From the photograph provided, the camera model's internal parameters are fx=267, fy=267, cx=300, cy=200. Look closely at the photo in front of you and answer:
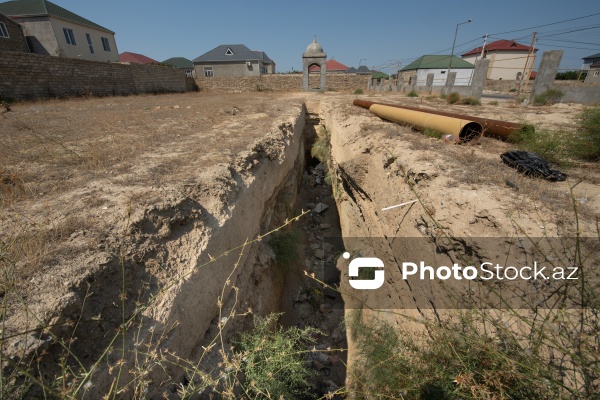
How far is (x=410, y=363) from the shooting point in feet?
7.17

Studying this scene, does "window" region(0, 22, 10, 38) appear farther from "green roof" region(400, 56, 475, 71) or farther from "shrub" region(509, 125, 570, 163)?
"green roof" region(400, 56, 475, 71)

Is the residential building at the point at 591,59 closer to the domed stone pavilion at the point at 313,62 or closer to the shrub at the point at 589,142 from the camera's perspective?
the domed stone pavilion at the point at 313,62

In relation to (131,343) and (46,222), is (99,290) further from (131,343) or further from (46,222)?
(46,222)

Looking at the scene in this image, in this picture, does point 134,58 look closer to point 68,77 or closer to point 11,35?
point 11,35

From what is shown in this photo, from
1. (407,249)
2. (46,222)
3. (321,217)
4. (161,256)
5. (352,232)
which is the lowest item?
(321,217)

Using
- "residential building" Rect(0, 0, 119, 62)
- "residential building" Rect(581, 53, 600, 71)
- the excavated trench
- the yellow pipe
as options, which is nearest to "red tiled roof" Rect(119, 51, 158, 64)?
"residential building" Rect(0, 0, 119, 62)

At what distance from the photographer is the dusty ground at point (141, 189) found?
1.80 m

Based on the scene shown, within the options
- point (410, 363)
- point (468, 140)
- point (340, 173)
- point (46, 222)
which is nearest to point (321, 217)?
point (340, 173)

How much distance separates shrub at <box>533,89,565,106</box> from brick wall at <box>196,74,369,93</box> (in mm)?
13535

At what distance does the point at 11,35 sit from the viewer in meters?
16.7

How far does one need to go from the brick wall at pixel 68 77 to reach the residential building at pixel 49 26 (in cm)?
697

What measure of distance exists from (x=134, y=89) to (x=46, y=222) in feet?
56.6

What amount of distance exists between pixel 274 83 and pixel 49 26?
629 inches

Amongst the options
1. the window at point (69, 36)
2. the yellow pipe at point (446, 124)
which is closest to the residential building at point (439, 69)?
the yellow pipe at point (446, 124)
